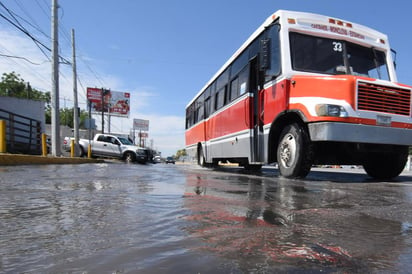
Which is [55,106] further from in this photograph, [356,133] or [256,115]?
[356,133]

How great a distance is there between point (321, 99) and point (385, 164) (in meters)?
2.83

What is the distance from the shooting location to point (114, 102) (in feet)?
182

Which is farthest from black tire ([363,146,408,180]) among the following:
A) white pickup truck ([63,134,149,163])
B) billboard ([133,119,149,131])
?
billboard ([133,119,149,131])

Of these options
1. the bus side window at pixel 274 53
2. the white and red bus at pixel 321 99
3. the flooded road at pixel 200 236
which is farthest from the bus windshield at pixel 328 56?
the flooded road at pixel 200 236

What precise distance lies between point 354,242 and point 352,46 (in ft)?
18.9

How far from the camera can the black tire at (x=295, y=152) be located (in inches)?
219

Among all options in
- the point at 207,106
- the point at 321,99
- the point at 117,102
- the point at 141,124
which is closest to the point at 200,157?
the point at 207,106

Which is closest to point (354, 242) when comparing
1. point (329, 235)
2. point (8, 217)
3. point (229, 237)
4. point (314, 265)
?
point (329, 235)

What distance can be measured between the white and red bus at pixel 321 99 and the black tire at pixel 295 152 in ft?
0.06

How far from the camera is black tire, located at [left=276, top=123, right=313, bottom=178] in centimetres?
555

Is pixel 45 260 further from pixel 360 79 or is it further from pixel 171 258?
pixel 360 79

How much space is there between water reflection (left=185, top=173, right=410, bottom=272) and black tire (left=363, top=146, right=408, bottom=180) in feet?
14.0

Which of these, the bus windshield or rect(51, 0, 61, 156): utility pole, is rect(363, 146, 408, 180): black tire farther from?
rect(51, 0, 61, 156): utility pole

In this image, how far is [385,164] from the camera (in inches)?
269
